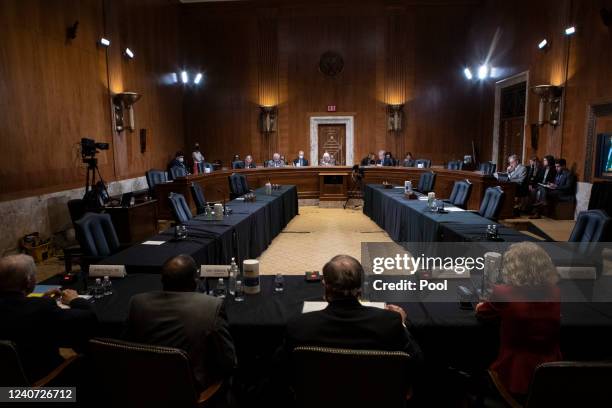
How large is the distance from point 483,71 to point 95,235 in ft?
39.8

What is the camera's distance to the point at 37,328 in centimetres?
208

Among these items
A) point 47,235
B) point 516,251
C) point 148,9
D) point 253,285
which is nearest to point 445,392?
point 516,251

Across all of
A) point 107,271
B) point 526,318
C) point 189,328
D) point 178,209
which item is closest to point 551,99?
point 178,209

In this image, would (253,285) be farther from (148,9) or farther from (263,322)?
(148,9)

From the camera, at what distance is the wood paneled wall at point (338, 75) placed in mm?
13781

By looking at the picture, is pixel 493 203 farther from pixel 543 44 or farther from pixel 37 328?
pixel 543 44

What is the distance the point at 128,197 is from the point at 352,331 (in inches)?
240

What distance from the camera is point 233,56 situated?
14117 mm

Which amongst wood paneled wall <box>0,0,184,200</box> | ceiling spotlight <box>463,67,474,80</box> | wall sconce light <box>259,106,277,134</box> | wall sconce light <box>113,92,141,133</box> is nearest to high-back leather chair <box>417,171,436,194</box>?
ceiling spotlight <box>463,67,474,80</box>

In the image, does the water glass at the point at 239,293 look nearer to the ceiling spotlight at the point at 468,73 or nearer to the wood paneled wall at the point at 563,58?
the wood paneled wall at the point at 563,58

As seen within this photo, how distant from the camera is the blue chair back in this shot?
4.25 m

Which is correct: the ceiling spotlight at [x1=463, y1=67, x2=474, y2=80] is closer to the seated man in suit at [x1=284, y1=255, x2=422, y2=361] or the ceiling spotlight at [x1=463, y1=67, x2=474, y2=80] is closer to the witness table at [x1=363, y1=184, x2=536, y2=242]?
the witness table at [x1=363, y1=184, x2=536, y2=242]

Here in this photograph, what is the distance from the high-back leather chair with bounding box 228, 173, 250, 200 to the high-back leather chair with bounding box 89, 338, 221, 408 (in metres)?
6.90

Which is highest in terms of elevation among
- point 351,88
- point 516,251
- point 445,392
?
point 351,88
